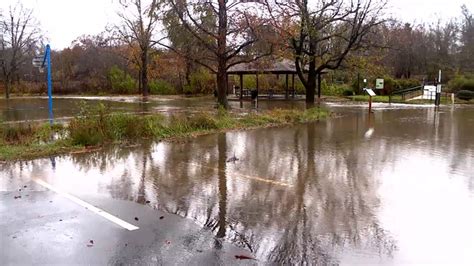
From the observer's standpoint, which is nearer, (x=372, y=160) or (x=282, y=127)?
(x=372, y=160)

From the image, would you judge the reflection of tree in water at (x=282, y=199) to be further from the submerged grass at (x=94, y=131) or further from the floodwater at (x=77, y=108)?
the floodwater at (x=77, y=108)

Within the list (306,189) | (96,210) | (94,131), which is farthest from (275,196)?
(94,131)

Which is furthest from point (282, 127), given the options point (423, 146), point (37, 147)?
point (37, 147)

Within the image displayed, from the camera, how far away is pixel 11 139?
10992mm

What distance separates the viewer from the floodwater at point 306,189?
4.79 metres

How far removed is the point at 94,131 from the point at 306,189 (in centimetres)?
623

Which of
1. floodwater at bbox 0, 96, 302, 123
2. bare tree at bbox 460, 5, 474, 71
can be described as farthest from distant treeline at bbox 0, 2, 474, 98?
floodwater at bbox 0, 96, 302, 123

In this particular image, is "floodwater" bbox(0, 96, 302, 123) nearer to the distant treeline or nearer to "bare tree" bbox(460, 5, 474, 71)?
the distant treeline

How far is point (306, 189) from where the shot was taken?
23.2ft

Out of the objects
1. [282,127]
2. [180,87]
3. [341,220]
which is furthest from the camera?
[180,87]

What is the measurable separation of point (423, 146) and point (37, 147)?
9434mm

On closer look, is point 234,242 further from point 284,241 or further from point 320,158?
point 320,158

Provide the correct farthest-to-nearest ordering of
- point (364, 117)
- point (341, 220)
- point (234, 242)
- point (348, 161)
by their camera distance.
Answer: point (364, 117), point (348, 161), point (341, 220), point (234, 242)

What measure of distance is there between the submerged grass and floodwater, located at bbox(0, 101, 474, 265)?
0.84m
